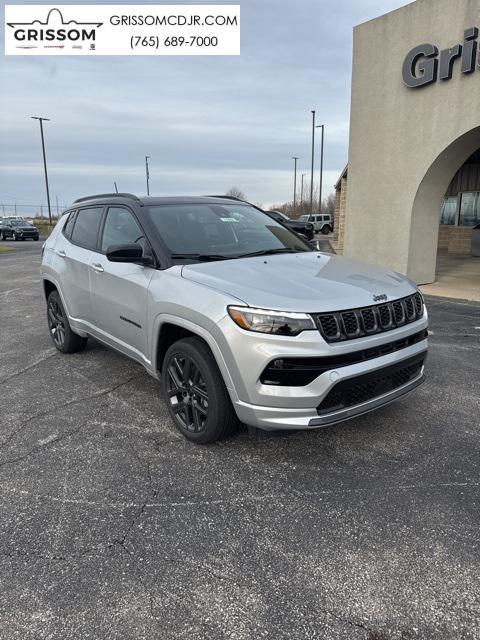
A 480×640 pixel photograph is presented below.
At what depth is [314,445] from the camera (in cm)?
354

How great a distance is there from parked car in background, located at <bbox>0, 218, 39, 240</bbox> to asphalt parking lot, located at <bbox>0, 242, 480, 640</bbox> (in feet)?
123

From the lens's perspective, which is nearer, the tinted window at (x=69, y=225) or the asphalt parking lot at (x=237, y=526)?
the asphalt parking lot at (x=237, y=526)

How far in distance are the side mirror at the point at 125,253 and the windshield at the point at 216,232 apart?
10.1 inches

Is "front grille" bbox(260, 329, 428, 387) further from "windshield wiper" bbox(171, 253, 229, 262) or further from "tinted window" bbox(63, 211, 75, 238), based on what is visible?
"tinted window" bbox(63, 211, 75, 238)

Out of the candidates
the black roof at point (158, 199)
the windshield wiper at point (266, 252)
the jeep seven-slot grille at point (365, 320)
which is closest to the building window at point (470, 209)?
the black roof at point (158, 199)

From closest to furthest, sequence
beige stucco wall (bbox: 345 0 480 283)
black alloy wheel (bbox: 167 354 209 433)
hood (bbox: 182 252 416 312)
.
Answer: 1. hood (bbox: 182 252 416 312)
2. black alloy wheel (bbox: 167 354 209 433)
3. beige stucco wall (bbox: 345 0 480 283)

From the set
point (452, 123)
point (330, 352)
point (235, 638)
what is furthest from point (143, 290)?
point (452, 123)

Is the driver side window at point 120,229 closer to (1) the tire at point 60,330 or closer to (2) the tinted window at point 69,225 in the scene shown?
(2) the tinted window at point 69,225

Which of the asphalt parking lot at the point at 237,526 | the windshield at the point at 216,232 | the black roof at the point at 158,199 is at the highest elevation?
the black roof at the point at 158,199

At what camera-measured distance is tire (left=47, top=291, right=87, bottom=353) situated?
5.61 m

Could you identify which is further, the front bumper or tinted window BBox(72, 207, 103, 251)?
tinted window BBox(72, 207, 103, 251)

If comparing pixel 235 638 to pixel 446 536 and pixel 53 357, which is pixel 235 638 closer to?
pixel 446 536

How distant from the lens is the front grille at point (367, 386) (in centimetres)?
294

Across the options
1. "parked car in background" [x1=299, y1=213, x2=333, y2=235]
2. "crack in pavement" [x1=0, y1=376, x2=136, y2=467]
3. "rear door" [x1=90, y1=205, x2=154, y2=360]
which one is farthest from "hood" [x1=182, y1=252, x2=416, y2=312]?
"parked car in background" [x1=299, y1=213, x2=333, y2=235]
